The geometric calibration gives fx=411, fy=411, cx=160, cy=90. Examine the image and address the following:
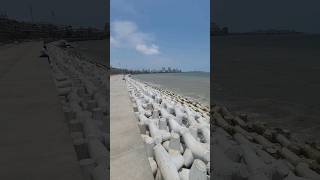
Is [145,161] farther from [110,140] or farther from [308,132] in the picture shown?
[308,132]

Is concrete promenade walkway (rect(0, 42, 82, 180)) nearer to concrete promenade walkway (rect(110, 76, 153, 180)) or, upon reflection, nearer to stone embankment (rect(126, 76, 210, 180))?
concrete promenade walkway (rect(110, 76, 153, 180))

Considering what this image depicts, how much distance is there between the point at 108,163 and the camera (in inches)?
120

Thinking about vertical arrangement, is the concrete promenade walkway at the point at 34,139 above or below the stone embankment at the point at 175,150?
above

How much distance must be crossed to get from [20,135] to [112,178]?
1143 millimetres

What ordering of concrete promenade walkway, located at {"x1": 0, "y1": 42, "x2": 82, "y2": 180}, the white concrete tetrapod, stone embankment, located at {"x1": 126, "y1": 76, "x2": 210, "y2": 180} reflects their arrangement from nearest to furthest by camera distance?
concrete promenade walkway, located at {"x1": 0, "y1": 42, "x2": 82, "y2": 180} → the white concrete tetrapod → stone embankment, located at {"x1": 126, "y1": 76, "x2": 210, "y2": 180}

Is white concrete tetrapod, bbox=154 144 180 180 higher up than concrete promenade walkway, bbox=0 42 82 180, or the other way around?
concrete promenade walkway, bbox=0 42 82 180

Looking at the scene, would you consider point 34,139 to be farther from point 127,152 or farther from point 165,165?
point 165,165

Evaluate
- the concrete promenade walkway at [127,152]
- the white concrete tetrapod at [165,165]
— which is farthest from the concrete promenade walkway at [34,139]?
the white concrete tetrapod at [165,165]

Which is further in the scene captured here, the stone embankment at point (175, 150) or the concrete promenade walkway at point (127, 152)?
the stone embankment at point (175, 150)

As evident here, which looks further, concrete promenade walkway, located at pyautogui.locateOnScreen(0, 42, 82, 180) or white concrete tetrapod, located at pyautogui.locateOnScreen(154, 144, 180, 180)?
white concrete tetrapod, located at pyautogui.locateOnScreen(154, 144, 180, 180)

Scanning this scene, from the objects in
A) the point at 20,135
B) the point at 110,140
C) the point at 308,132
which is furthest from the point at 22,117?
the point at 308,132

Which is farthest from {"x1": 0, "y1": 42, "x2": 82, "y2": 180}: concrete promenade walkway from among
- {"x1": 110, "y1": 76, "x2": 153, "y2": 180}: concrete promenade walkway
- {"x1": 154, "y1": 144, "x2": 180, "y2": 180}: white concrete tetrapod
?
{"x1": 154, "y1": 144, "x2": 180, "y2": 180}: white concrete tetrapod

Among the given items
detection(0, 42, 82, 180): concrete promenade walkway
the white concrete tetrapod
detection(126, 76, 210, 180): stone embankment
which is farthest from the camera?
detection(126, 76, 210, 180): stone embankment

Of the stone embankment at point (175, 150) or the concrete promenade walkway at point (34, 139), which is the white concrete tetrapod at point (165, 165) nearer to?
the stone embankment at point (175, 150)
